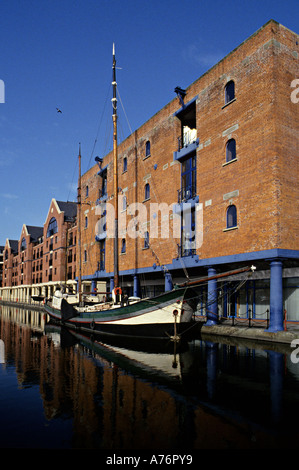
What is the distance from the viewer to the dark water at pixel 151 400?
6.70 meters

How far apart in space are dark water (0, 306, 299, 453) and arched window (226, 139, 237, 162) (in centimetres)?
1159

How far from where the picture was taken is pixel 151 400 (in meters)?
8.98

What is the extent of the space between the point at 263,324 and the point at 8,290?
9393cm

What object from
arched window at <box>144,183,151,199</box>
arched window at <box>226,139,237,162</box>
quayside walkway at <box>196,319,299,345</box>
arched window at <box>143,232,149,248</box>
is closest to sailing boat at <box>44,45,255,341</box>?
quayside walkway at <box>196,319,299,345</box>

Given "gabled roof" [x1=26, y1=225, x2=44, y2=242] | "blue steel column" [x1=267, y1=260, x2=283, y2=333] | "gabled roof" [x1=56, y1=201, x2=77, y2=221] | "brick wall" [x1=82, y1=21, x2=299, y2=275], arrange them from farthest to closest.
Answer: "gabled roof" [x1=26, y1=225, x2=44, y2=242] → "gabled roof" [x1=56, y1=201, x2=77, y2=221] → "brick wall" [x1=82, y1=21, x2=299, y2=275] → "blue steel column" [x1=267, y1=260, x2=283, y2=333]

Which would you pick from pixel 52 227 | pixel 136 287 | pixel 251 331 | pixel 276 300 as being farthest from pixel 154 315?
pixel 52 227

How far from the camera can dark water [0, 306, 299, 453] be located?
6.70m

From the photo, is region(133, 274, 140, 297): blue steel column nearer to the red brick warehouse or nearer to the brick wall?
the red brick warehouse

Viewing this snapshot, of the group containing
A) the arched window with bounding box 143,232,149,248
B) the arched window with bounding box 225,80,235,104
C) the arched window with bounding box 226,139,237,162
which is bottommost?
the arched window with bounding box 143,232,149,248

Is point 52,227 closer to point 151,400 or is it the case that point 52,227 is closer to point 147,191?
point 147,191

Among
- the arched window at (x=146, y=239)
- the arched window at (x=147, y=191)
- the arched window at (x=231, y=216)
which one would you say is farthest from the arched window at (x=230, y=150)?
the arched window at (x=146, y=239)

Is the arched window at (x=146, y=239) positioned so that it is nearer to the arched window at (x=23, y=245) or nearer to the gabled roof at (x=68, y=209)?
the gabled roof at (x=68, y=209)
